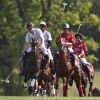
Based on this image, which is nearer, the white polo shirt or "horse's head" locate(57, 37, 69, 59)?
"horse's head" locate(57, 37, 69, 59)

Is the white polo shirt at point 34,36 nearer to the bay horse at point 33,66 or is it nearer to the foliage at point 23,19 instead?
the bay horse at point 33,66

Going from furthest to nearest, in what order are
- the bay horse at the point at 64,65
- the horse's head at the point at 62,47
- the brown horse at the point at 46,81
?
the brown horse at the point at 46,81 < the bay horse at the point at 64,65 < the horse's head at the point at 62,47

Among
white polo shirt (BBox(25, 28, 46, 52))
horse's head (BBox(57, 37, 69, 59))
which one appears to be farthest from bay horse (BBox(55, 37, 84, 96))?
white polo shirt (BBox(25, 28, 46, 52))

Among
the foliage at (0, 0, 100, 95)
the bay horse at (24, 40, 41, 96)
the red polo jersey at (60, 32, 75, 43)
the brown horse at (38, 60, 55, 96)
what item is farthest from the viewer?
the foliage at (0, 0, 100, 95)

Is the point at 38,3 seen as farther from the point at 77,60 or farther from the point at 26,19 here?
the point at 77,60

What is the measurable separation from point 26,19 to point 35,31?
86.2ft

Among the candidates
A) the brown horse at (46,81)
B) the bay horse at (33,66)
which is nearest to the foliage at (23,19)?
the brown horse at (46,81)

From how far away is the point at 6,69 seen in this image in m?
52.7

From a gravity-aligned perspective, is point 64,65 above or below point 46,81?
above

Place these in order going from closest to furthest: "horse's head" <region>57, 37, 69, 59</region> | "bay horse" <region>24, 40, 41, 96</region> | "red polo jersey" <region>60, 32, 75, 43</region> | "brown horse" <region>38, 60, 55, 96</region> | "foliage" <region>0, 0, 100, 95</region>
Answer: "horse's head" <region>57, 37, 69, 59</region>
"bay horse" <region>24, 40, 41, 96</region>
"red polo jersey" <region>60, 32, 75, 43</region>
"brown horse" <region>38, 60, 55, 96</region>
"foliage" <region>0, 0, 100, 95</region>

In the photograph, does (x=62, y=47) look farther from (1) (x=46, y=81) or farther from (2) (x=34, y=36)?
(1) (x=46, y=81)

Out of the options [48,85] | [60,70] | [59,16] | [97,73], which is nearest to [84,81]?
[48,85]

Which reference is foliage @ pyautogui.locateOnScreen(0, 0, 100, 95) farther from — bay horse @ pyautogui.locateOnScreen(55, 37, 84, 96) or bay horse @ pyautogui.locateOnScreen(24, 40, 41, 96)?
bay horse @ pyautogui.locateOnScreen(24, 40, 41, 96)

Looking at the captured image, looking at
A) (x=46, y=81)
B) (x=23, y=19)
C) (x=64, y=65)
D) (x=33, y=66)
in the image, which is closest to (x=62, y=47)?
(x=64, y=65)
